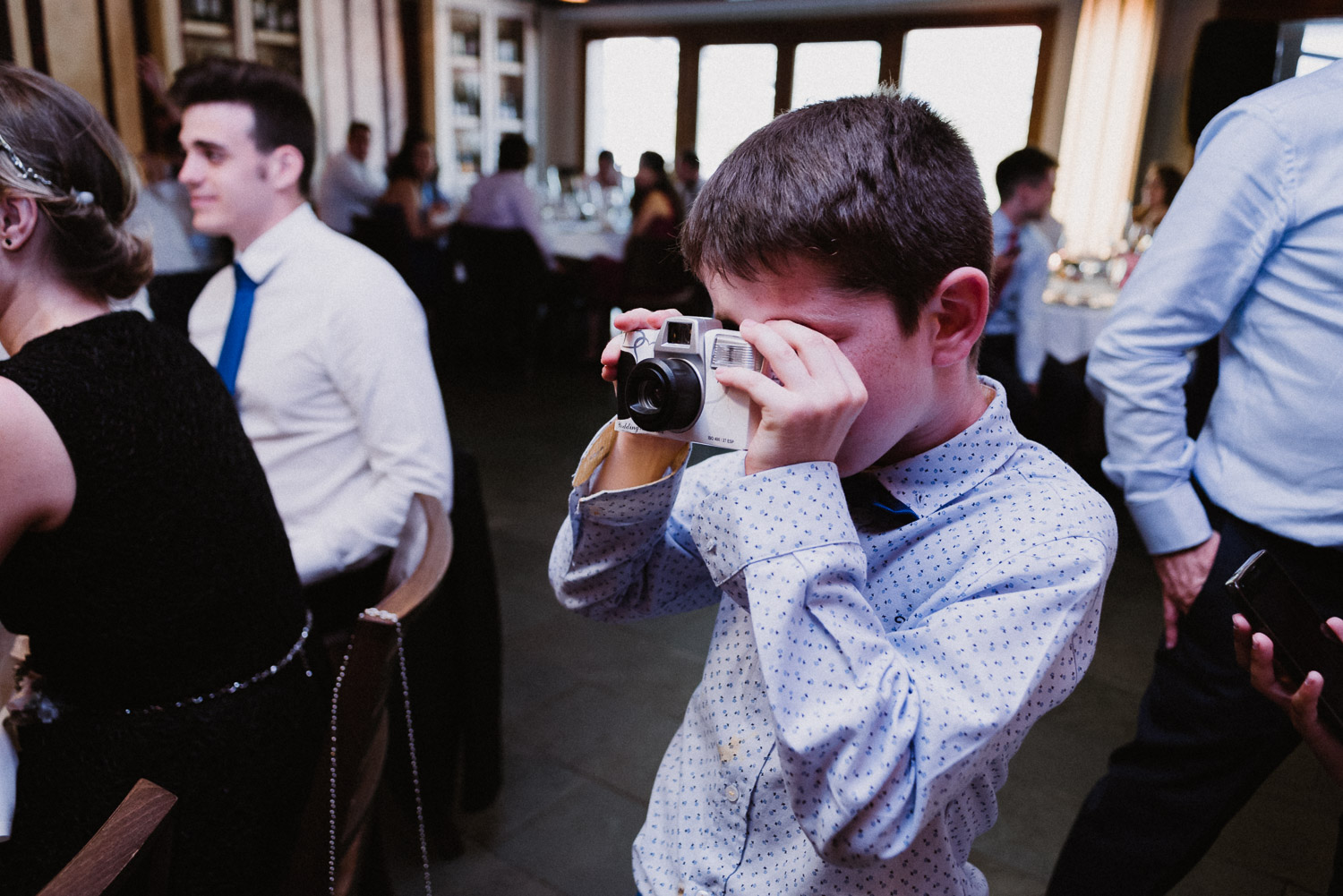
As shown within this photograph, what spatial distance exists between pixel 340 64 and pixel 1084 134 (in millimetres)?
6252

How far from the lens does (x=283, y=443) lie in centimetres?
160

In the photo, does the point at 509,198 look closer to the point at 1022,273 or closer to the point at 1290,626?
the point at 1022,273

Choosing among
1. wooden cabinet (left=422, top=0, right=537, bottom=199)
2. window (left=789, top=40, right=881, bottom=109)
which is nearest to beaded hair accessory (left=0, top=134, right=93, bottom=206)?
wooden cabinet (left=422, top=0, right=537, bottom=199)

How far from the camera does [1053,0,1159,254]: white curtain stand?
7.18 metres

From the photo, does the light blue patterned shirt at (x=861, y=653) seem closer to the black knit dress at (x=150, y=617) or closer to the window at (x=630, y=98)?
the black knit dress at (x=150, y=617)

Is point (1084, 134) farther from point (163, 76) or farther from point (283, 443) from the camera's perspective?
point (283, 443)

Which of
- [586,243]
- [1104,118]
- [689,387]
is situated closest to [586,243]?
[586,243]

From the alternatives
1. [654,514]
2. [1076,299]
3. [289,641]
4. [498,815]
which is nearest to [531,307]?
[1076,299]

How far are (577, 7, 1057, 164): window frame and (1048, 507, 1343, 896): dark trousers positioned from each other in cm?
751

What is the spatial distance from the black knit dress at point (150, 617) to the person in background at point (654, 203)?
177 inches

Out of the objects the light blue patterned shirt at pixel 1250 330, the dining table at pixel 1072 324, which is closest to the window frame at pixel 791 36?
the dining table at pixel 1072 324

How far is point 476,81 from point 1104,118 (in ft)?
19.8

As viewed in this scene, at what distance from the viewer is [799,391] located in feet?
1.96

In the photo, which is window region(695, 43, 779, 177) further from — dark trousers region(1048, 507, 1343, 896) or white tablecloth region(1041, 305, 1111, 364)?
dark trousers region(1048, 507, 1343, 896)
